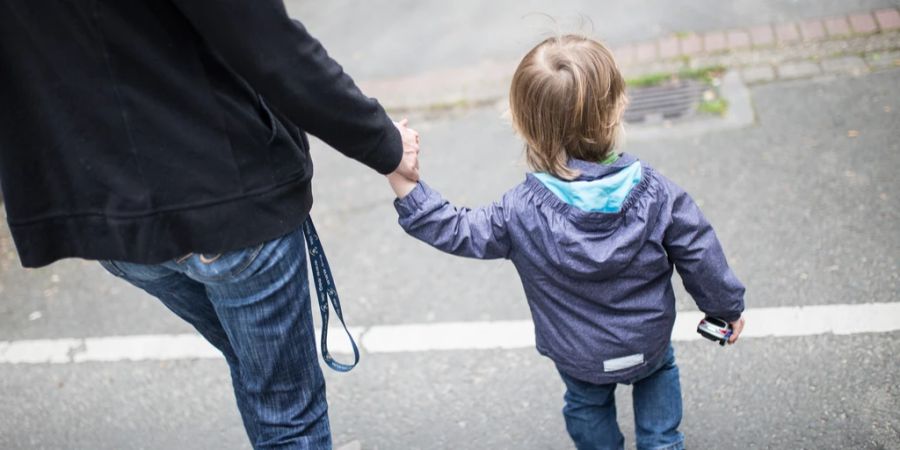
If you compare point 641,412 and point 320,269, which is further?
point 641,412

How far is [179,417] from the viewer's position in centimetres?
319

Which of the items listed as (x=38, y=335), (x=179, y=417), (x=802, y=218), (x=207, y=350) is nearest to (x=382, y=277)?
(x=207, y=350)

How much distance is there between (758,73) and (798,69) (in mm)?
202

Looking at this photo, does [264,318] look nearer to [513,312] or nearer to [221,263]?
[221,263]

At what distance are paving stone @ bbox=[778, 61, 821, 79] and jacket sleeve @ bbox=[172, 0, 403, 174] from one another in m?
3.42

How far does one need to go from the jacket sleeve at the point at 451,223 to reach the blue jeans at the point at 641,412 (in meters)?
0.46

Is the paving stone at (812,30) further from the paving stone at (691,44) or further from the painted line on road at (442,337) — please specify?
the painted line on road at (442,337)

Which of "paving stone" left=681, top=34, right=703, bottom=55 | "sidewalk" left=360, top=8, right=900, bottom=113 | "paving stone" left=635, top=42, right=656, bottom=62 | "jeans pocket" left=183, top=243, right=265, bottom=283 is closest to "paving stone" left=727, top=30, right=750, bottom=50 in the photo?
"sidewalk" left=360, top=8, right=900, bottom=113

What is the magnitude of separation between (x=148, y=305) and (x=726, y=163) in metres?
2.66

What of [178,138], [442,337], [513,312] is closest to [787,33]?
[513,312]

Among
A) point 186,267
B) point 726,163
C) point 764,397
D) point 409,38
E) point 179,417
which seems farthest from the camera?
point 409,38

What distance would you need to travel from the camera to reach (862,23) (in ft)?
16.3

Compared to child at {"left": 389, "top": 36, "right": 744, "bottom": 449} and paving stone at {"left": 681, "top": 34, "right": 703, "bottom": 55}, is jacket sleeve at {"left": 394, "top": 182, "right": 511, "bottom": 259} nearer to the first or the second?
child at {"left": 389, "top": 36, "right": 744, "bottom": 449}

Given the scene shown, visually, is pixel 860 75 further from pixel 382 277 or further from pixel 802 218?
pixel 382 277
